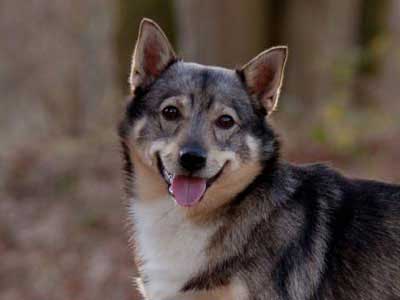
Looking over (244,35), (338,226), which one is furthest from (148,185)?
(244,35)

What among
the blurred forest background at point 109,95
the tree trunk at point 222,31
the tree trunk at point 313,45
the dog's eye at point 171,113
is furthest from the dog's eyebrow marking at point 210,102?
the tree trunk at point 313,45

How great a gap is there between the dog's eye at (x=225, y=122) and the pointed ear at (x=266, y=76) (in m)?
0.30

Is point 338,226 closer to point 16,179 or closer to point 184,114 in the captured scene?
point 184,114

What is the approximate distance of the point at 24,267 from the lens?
9.64 m

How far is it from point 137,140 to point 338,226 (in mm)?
1225

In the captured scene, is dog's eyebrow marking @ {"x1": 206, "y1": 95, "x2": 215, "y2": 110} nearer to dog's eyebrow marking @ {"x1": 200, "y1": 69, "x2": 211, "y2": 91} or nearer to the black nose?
dog's eyebrow marking @ {"x1": 200, "y1": 69, "x2": 211, "y2": 91}

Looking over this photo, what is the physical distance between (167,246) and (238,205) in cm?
46

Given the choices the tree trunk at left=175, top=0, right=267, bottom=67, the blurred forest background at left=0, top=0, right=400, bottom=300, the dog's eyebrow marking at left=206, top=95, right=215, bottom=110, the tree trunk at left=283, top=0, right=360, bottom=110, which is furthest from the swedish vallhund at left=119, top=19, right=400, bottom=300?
the tree trunk at left=283, top=0, right=360, bottom=110

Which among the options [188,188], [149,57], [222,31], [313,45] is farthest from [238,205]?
[313,45]

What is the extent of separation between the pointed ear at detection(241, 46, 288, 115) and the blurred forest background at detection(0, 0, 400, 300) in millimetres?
4908

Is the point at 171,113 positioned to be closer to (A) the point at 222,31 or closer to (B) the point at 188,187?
(B) the point at 188,187

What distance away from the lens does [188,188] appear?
503 centimetres

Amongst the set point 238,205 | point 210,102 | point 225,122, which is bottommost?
point 238,205

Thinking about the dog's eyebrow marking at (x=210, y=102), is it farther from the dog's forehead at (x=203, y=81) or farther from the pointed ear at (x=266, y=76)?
Answer: the pointed ear at (x=266, y=76)
